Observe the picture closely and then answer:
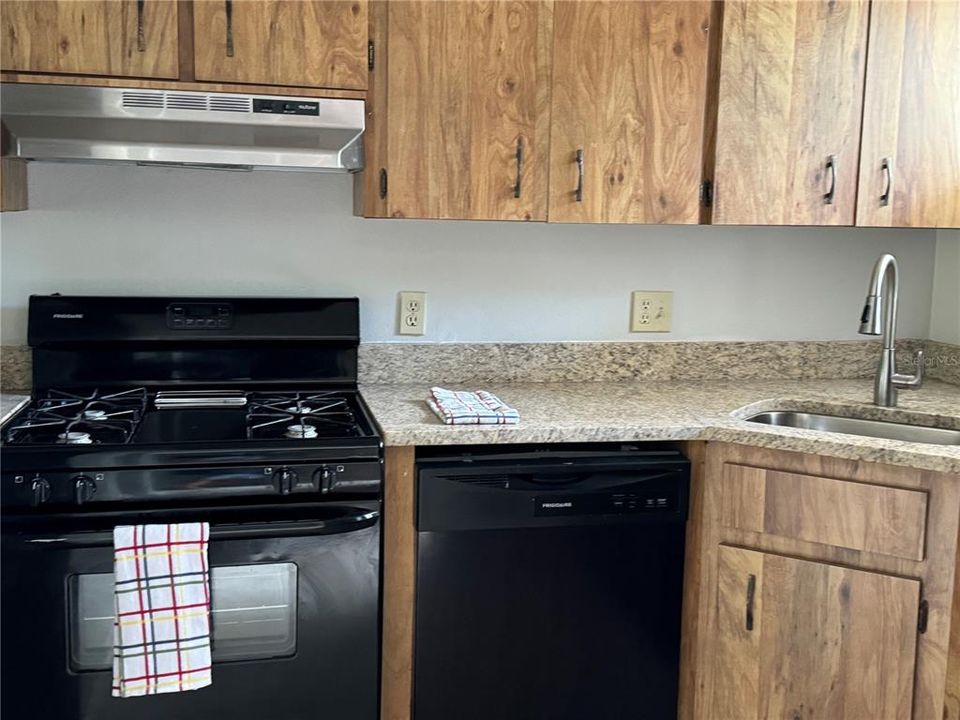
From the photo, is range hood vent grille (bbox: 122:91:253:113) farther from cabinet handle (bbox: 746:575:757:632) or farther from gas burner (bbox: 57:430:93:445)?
cabinet handle (bbox: 746:575:757:632)

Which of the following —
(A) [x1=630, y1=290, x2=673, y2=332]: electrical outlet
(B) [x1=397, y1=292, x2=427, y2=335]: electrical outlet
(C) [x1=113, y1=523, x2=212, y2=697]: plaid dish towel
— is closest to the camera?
(C) [x1=113, y1=523, x2=212, y2=697]: plaid dish towel

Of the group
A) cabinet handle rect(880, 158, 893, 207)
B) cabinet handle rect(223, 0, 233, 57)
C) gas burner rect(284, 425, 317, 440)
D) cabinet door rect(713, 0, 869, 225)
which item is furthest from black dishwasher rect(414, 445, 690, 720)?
cabinet handle rect(223, 0, 233, 57)

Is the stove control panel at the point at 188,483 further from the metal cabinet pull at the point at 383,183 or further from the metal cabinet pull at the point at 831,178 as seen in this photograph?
the metal cabinet pull at the point at 831,178

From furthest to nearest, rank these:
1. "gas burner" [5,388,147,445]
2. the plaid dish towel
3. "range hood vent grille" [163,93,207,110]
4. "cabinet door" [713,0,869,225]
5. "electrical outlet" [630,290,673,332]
Result: "electrical outlet" [630,290,673,332]
"cabinet door" [713,0,869,225]
"range hood vent grille" [163,93,207,110]
"gas burner" [5,388,147,445]
the plaid dish towel

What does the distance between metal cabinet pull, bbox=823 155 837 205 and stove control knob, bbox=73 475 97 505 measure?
1.69 meters

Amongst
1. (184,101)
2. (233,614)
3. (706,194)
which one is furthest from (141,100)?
(706,194)

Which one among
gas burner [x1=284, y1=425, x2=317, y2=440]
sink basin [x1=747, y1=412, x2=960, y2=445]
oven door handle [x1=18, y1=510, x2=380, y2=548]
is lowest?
oven door handle [x1=18, y1=510, x2=380, y2=548]

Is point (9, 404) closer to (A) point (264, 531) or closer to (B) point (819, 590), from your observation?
(A) point (264, 531)

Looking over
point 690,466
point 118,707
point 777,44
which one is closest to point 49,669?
point 118,707

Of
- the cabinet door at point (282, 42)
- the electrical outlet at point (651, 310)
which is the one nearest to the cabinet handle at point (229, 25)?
the cabinet door at point (282, 42)

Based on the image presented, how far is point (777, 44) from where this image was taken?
95.4 inches

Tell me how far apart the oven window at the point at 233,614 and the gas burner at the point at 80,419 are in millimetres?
270

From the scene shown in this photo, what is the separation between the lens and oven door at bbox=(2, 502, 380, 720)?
6.48 feet

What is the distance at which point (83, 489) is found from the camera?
1994 mm
